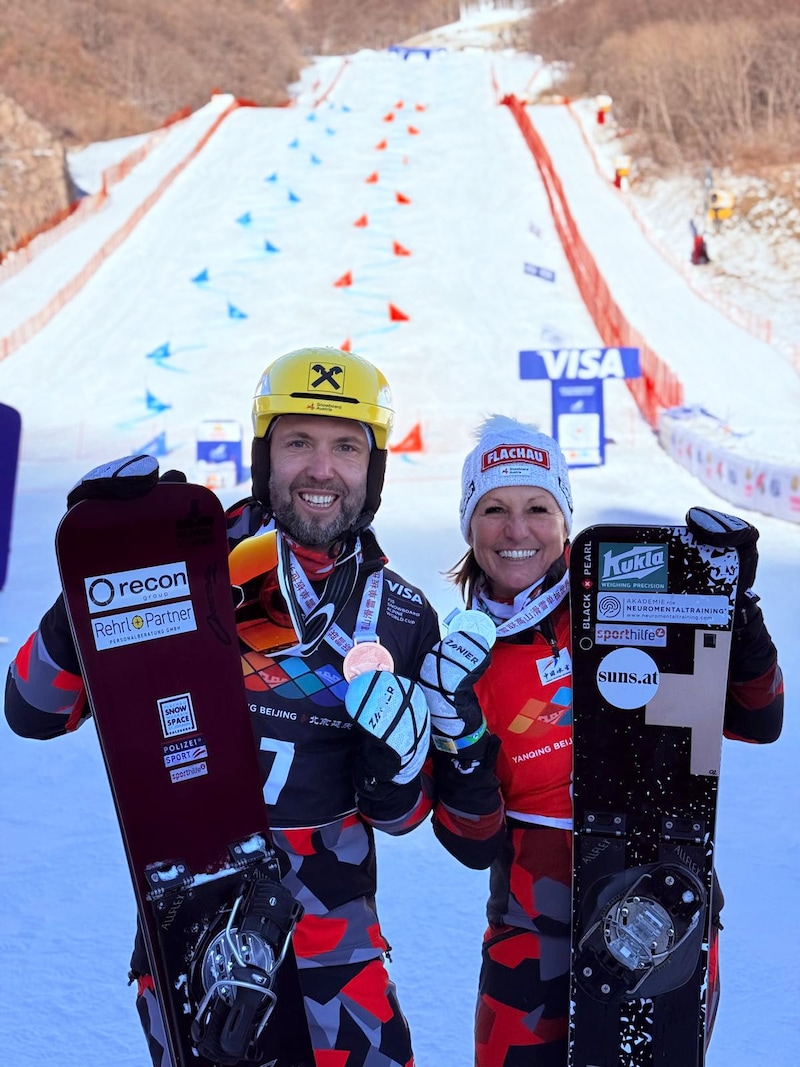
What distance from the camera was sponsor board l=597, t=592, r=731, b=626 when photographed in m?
1.82

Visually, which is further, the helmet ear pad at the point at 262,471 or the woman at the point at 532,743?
the helmet ear pad at the point at 262,471

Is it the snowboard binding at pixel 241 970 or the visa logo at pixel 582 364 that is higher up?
the snowboard binding at pixel 241 970

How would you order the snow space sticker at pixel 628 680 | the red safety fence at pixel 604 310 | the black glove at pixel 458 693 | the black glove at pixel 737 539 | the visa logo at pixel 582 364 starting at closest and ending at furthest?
the black glove at pixel 458 693, the black glove at pixel 737 539, the snow space sticker at pixel 628 680, the visa logo at pixel 582 364, the red safety fence at pixel 604 310

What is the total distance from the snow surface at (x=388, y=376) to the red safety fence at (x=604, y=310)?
11.3 inches

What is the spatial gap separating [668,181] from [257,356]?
20.6 m

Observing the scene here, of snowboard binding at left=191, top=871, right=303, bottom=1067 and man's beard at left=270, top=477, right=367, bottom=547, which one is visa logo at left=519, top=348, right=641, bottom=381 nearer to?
man's beard at left=270, top=477, right=367, bottom=547

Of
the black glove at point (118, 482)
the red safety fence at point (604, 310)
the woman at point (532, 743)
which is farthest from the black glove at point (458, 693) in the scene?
the red safety fence at point (604, 310)

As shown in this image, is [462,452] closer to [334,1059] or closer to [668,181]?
[334,1059]

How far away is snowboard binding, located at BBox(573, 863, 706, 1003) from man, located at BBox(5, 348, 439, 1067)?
13.3 inches

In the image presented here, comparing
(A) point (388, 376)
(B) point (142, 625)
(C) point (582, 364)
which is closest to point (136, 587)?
(B) point (142, 625)

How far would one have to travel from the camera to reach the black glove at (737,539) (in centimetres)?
174

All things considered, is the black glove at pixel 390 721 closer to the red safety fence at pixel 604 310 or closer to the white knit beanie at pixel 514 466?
the white knit beanie at pixel 514 466

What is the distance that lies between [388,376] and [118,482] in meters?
13.3

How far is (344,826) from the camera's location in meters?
1.78
